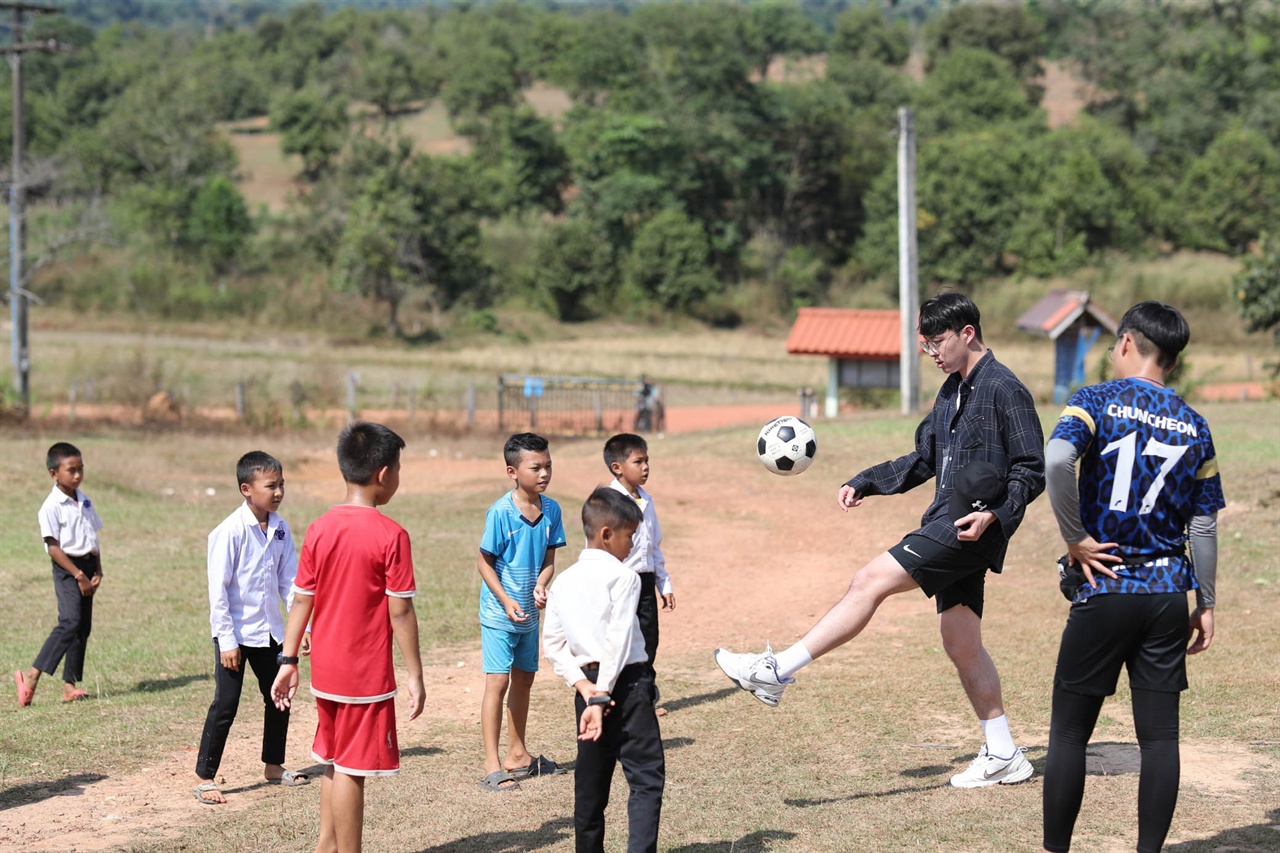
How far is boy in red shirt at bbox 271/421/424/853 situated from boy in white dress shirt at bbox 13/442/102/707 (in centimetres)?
437

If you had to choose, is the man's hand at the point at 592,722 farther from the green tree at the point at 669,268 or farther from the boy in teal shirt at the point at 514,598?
the green tree at the point at 669,268

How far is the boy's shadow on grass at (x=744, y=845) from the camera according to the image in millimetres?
5348

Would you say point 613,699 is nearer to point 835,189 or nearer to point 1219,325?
point 1219,325

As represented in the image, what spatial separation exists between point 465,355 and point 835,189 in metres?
28.4

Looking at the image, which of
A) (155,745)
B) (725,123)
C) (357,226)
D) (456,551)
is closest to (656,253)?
(725,123)

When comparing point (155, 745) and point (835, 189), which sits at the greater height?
point (835, 189)

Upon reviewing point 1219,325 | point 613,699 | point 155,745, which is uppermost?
point 1219,325

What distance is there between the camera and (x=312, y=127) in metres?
75.0

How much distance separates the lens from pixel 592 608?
4.78 meters

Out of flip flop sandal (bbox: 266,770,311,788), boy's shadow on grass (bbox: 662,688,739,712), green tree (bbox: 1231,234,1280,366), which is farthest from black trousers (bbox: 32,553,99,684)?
green tree (bbox: 1231,234,1280,366)

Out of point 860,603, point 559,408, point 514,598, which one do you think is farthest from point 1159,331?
point 559,408

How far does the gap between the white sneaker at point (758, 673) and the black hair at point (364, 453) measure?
171 centimetres

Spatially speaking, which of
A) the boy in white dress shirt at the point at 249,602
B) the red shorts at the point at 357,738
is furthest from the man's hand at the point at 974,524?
Result: the boy in white dress shirt at the point at 249,602

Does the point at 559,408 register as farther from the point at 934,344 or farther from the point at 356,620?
the point at 356,620
